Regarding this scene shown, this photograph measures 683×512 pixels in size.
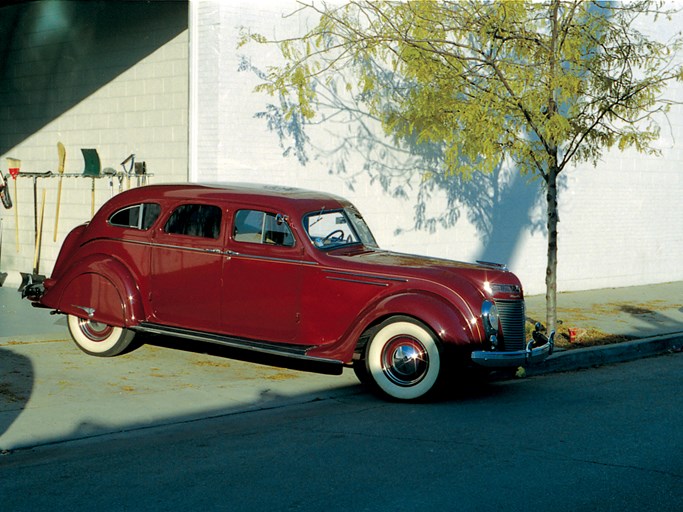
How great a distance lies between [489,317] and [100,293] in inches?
156

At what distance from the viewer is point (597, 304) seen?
51.3ft

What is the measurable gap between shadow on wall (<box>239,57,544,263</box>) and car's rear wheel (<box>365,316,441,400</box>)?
428 cm

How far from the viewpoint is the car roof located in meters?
9.34

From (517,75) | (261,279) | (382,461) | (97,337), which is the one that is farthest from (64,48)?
(382,461)

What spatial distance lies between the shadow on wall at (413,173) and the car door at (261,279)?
3.44 metres

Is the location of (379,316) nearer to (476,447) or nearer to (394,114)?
(476,447)

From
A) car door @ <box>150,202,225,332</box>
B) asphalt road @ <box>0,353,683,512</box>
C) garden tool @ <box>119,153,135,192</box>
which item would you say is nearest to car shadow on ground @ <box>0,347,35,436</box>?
asphalt road @ <box>0,353,683,512</box>

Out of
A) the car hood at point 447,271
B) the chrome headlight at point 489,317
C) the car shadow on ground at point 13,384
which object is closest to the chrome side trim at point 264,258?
the car hood at point 447,271

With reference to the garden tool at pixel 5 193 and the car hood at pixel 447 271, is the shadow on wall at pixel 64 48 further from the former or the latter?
the car hood at pixel 447 271

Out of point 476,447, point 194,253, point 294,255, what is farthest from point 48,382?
point 476,447

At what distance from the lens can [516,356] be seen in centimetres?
857

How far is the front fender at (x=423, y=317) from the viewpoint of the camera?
8.32 meters

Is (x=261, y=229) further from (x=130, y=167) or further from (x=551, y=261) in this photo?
(x=130, y=167)

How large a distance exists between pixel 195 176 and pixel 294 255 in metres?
4.18
